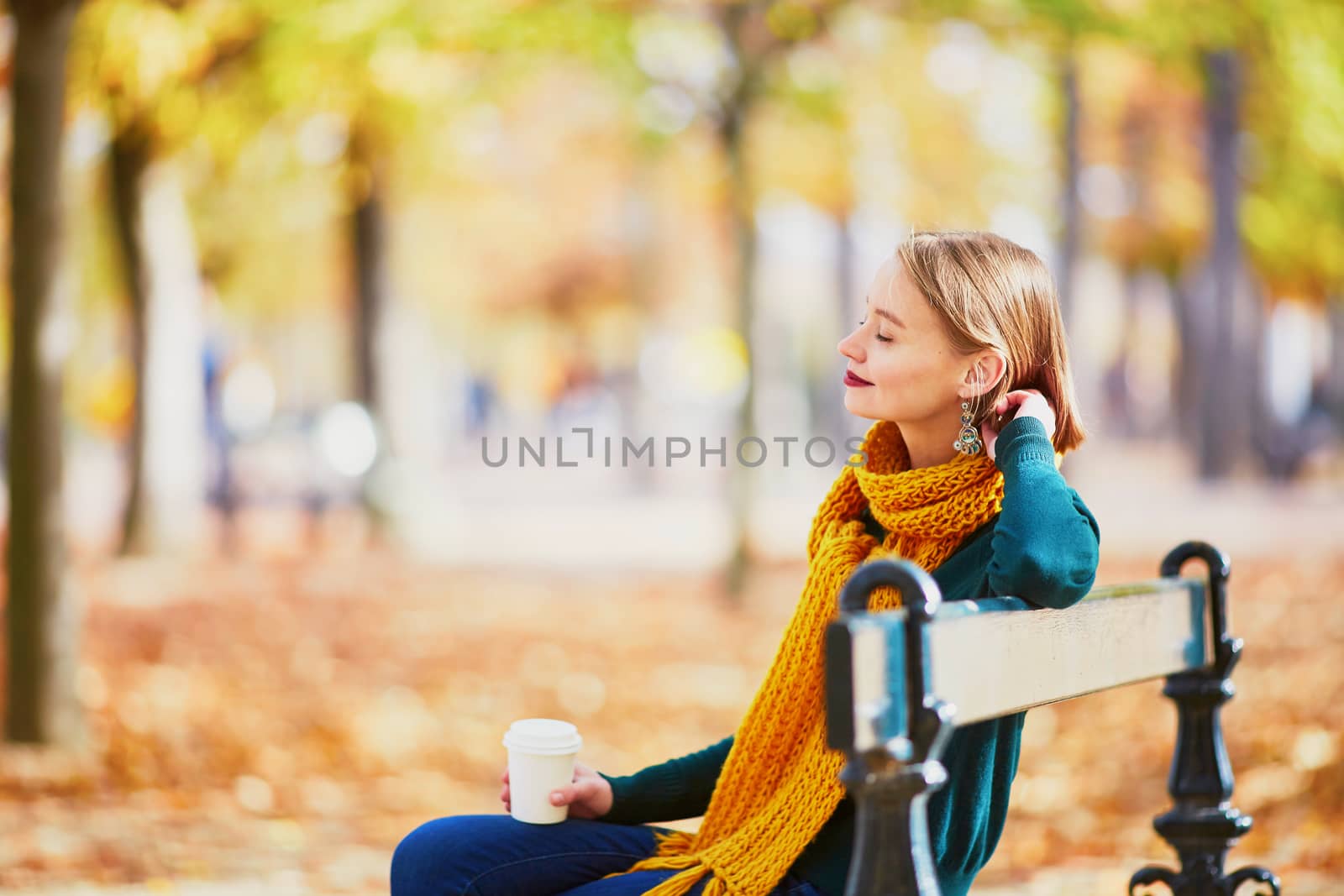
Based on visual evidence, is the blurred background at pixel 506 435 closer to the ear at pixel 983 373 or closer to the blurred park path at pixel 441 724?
the blurred park path at pixel 441 724

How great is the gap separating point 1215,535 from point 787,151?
6979 mm

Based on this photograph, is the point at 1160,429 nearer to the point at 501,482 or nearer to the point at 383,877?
the point at 501,482

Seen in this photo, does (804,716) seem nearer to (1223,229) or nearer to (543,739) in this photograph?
(543,739)

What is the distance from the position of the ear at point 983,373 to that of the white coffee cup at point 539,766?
2.57 ft

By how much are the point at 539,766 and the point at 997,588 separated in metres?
0.75

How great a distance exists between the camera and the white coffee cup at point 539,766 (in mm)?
2244

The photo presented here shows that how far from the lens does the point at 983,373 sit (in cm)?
220

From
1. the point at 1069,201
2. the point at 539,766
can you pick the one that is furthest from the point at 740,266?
the point at 539,766

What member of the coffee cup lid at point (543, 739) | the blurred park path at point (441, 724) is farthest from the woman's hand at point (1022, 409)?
the blurred park path at point (441, 724)

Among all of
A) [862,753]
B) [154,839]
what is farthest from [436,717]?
[862,753]

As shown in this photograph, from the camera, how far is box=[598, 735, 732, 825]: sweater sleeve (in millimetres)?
2365

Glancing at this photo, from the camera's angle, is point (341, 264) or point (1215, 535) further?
point (341, 264)

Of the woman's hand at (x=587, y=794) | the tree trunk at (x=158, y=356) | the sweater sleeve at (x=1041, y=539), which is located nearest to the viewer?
the sweater sleeve at (x=1041, y=539)

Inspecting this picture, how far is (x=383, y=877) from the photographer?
480cm
